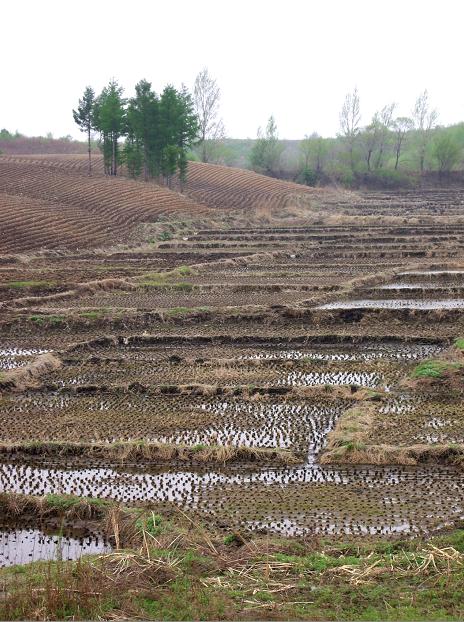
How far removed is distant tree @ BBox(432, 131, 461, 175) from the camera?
230 ft

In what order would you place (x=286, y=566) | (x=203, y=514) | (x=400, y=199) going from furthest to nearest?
(x=400, y=199), (x=203, y=514), (x=286, y=566)

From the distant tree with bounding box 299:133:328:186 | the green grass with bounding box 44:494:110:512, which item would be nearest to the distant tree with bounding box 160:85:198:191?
the distant tree with bounding box 299:133:328:186

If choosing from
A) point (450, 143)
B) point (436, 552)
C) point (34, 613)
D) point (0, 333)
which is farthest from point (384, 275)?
point (450, 143)

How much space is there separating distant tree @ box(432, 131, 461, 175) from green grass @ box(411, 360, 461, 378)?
62873 millimetres

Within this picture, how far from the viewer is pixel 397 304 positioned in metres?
18.6

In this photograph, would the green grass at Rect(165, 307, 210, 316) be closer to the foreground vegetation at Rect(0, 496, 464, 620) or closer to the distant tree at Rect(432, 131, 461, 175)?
the foreground vegetation at Rect(0, 496, 464, 620)

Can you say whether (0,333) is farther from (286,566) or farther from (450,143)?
(450,143)

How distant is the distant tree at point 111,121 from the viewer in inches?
1961

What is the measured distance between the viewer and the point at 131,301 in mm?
19516

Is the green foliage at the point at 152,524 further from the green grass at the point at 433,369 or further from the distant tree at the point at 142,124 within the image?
the distant tree at the point at 142,124

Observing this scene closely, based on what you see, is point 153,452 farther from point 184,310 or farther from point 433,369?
point 184,310

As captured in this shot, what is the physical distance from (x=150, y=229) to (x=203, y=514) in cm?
2967

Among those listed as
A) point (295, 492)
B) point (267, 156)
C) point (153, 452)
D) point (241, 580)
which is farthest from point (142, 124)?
point (241, 580)

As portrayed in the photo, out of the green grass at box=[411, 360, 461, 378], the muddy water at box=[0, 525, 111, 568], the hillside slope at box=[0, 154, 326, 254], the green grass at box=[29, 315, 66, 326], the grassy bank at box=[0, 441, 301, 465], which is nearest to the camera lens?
the muddy water at box=[0, 525, 111, 568]
